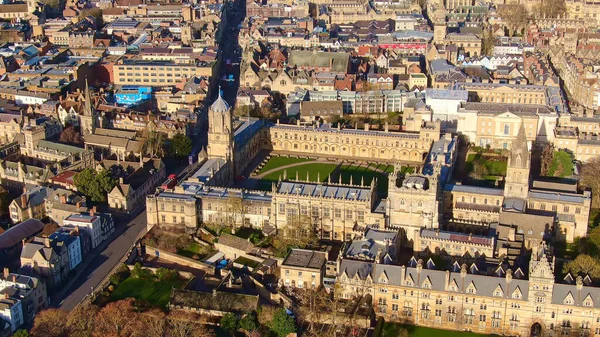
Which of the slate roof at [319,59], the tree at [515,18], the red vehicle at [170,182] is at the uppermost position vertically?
the tree at [515,18]

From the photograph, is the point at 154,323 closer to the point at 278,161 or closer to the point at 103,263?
the point at 103,263

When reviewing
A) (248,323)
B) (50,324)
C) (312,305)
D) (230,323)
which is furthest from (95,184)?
(312,305)

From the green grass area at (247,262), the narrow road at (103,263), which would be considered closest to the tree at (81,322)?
the narrow road at (103,263)

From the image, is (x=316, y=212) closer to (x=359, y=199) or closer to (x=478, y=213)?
(x=359, y=199)

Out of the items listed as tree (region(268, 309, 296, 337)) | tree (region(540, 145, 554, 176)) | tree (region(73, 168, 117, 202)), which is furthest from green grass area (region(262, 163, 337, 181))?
tree (region(268, 309, 296, 337))

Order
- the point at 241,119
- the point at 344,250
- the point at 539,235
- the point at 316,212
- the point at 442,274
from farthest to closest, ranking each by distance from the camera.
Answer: the point at 241,119
the point at 316,212
the point at 539,235
the point at 344,250
the point at 442,274

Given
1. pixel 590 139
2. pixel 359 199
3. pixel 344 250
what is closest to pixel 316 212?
pixel 359 199

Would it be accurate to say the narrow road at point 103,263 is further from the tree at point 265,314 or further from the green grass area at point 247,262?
the tree at point 265,314

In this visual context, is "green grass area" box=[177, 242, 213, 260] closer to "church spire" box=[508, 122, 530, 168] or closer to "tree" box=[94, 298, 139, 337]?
"tree" box=[94, 298, 139, 337]
